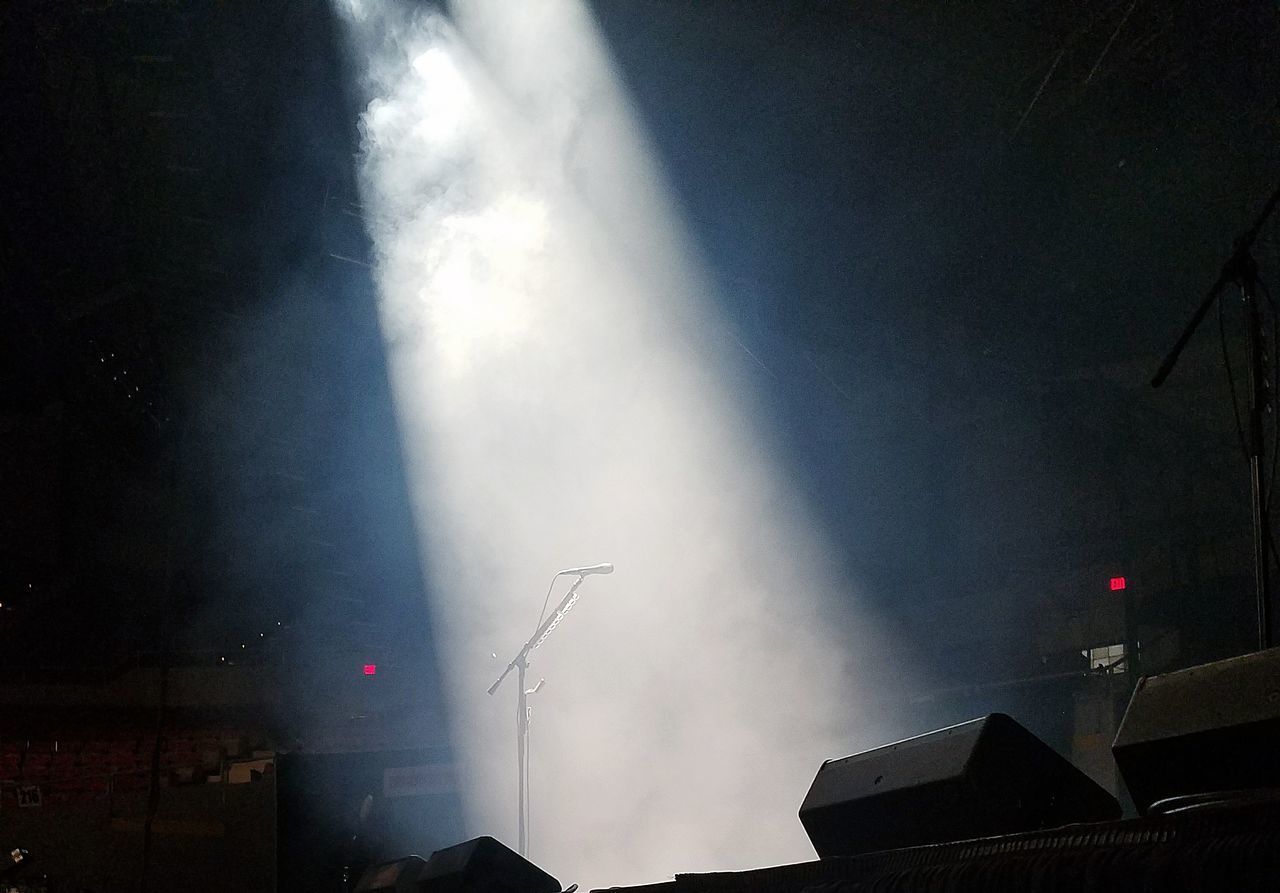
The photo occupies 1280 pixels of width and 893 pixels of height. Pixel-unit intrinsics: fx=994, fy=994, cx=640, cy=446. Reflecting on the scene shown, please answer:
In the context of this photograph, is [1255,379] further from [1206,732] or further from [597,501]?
[597,501]

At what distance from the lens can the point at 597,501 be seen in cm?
864

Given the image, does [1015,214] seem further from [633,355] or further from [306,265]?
[306,265]

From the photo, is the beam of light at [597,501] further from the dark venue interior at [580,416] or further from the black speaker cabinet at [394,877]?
the black speaker cabinet at [394,877]

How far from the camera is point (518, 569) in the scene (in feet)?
28.5

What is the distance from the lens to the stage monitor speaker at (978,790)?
142cm

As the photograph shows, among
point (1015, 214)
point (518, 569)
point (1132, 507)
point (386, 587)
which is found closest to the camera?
point (1015, 214)

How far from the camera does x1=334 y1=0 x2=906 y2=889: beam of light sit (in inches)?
291

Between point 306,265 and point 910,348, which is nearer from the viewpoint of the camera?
point 306,265

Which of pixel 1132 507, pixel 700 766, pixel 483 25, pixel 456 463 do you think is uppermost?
pixel 483 25

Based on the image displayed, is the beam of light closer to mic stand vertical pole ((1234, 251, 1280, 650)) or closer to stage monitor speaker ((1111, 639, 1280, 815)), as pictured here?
mic stand vertical pole ((1234, 251, 1280, 650))

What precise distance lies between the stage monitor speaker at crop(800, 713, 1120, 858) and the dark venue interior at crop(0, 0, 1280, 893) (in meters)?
4.28

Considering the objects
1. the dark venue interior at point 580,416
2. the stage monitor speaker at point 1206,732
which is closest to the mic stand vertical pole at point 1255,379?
the stage monitor speaker at point 1206,732

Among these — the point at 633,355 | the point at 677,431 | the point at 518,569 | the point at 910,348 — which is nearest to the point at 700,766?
the point at 518,569

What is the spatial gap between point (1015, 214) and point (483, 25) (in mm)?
4167
